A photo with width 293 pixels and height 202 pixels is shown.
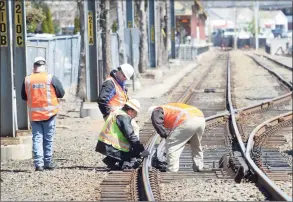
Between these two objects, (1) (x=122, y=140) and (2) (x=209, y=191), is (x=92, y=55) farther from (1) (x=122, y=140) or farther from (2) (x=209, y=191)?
(2) (x=209, y=191)

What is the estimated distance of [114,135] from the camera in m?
12.1

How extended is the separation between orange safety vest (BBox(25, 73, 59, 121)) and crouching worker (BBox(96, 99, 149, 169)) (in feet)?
2.94

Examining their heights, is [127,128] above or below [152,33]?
below

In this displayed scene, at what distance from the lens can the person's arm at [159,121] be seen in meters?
11.5

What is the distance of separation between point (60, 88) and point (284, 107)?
510 inches

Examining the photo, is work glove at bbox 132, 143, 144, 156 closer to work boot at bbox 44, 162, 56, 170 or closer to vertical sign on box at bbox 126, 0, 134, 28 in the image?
work boot at bbox 44, 162, 56, 170

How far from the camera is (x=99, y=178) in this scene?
38.4ft

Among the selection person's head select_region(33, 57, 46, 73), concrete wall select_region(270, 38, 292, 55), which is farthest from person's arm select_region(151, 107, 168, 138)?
concrete wall select_region(270, 38, 292, 55)

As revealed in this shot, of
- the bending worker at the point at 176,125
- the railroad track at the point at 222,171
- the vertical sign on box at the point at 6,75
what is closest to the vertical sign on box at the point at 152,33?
the railroad track at the point at 222,171

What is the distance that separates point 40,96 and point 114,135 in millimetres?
1255

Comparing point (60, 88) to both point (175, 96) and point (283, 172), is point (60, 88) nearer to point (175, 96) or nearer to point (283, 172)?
point (283, 172)

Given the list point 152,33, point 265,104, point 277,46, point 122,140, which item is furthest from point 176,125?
point 277,46

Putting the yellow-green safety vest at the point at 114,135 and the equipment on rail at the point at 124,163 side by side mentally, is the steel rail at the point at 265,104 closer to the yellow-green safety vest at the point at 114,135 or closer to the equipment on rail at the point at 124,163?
the equipment on rail at the point at 124,163

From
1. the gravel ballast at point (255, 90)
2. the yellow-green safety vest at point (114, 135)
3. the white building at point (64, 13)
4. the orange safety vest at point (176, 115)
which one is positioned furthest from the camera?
the white building at point (64, 13)
